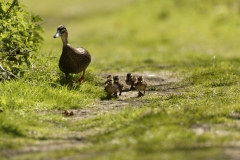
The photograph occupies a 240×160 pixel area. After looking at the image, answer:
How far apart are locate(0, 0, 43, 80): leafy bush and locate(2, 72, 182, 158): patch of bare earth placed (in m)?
1.92

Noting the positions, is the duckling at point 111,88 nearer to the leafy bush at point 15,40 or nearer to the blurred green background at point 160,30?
the leafy bush at point 15,40

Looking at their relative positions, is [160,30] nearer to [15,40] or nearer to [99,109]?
[15,40]

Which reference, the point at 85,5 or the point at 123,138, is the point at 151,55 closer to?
the point at 123,138

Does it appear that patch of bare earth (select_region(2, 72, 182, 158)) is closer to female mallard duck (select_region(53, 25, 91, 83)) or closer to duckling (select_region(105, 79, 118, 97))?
duckling (select_region(105, 79, 118, 97))

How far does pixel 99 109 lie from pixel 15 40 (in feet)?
8.82

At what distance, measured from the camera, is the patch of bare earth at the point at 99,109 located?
22.8 feet

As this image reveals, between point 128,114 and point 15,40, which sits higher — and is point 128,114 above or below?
below

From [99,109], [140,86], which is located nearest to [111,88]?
[140,86]

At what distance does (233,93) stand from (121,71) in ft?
14.3

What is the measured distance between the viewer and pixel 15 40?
10.9m

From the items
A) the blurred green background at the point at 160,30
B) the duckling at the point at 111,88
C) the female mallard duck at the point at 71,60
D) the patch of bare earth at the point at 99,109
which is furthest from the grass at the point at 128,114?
the blurred green background at the point at 160,30

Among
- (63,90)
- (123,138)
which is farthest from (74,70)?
(123,138)

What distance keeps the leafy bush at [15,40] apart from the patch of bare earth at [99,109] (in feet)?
6.30

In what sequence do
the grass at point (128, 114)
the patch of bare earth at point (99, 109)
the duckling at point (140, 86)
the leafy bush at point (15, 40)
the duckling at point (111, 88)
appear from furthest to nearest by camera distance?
the leafy bush at point (15, 40) < the duckling at point (140, 86) < the duckling at point (111, 88) < the patch of bare earth at point (99, 109) < the grass at point (128, 114)
